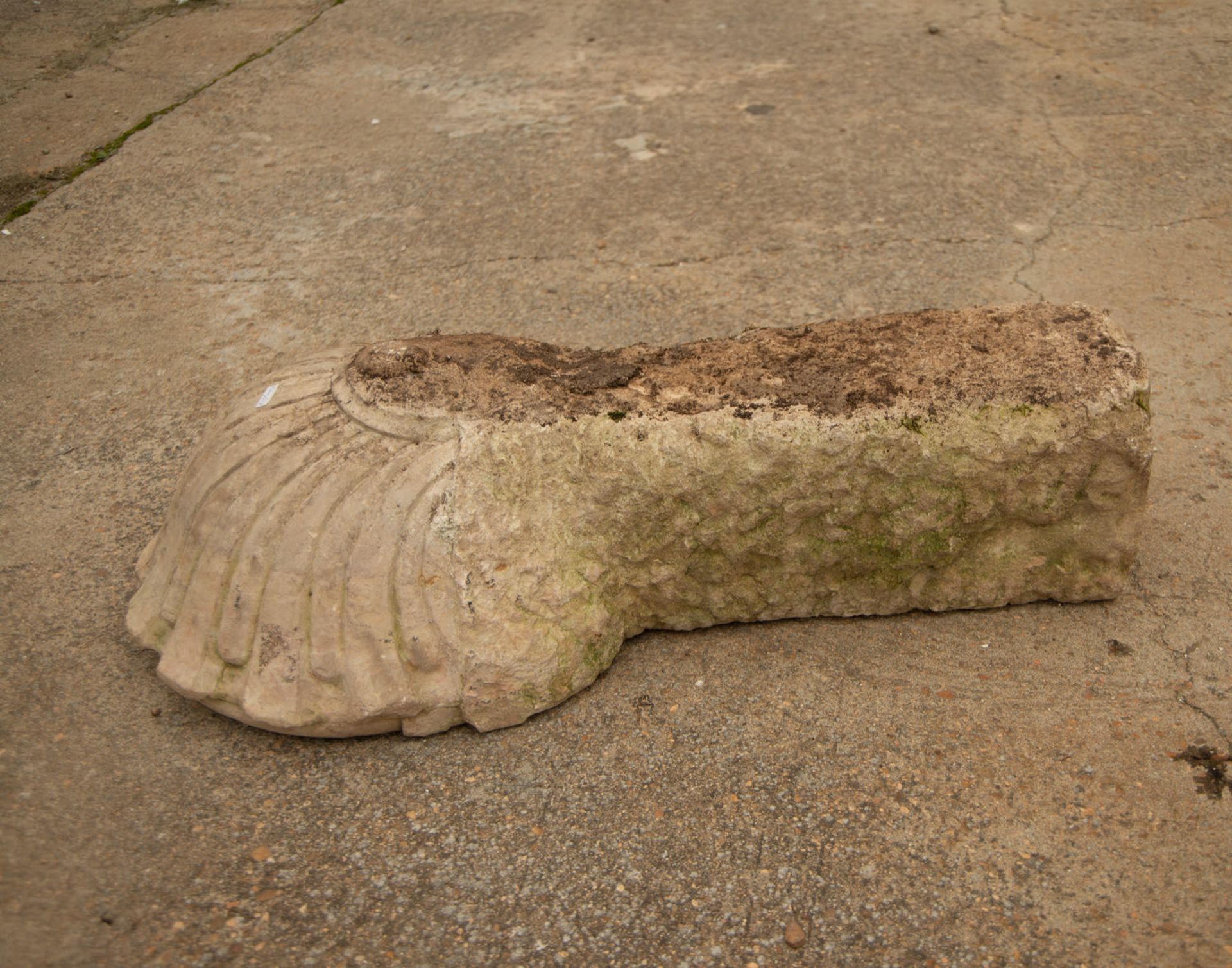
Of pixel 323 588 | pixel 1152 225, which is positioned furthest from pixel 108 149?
pixel 1152 225

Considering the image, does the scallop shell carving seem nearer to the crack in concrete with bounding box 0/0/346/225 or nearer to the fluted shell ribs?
the fluted shell ribs

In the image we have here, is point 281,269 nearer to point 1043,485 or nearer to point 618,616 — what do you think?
point 618,616

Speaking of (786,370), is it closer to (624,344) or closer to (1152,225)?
(624,344)

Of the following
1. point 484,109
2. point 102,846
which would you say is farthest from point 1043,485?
point 484,109

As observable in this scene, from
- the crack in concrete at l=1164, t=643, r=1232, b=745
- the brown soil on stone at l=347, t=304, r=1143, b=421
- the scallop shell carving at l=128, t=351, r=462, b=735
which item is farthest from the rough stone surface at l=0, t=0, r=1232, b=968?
the brown soil on stone at l=347, t=304, r=1143, b=421

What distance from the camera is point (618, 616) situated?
273 cm

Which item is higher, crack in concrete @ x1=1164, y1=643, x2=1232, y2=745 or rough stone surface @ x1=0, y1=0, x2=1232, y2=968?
rough stone surface @ x1=0, y1=0, x2=1232, y2=968

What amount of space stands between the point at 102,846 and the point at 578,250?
9.46ft

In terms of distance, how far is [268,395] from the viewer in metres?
2.77

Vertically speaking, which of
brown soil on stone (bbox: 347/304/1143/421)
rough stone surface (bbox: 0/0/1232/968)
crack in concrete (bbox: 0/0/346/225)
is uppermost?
brown soil on stone (bbox: 347/304/1143/421)

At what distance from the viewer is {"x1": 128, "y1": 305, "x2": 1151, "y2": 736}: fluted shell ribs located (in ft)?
8.09

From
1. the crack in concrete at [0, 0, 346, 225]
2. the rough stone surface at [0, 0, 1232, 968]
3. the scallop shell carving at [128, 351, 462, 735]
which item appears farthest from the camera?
the crack in concrete at [0, 0, 346, 225]

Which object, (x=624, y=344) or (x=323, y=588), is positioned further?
(x=624, y=344)

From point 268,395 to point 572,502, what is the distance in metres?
0.82
